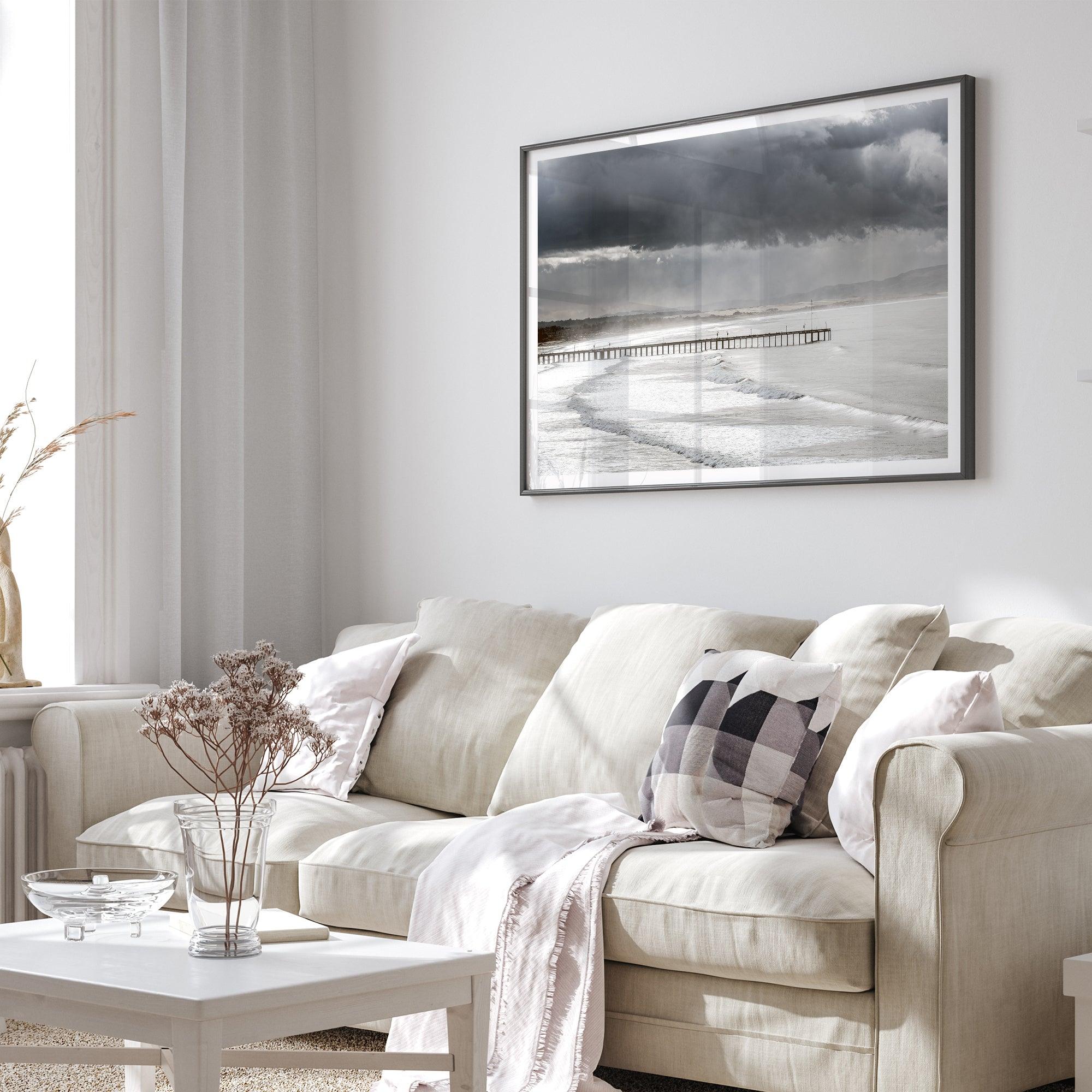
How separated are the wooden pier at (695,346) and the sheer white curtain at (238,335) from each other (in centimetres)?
89

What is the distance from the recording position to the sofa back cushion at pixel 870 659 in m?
2.99

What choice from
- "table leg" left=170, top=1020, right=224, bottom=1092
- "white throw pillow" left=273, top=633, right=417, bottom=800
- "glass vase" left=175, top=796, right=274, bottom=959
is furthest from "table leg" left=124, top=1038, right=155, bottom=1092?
"white throw pillow" left=273, top=633, right=417, bottom=800

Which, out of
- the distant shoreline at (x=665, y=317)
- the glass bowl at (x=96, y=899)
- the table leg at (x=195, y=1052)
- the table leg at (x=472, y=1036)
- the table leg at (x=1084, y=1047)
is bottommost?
the table leg at (x=1084, y=1047)

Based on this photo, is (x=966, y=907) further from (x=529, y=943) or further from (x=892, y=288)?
(x=892, y=288)

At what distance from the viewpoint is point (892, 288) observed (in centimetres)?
359

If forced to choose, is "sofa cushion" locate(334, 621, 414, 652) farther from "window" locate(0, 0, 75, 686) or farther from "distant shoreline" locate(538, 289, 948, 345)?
"distant shoreline" locate(538, 289, 948, 345)

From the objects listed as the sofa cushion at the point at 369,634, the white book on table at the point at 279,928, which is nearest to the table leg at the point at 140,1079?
the white book on table at the point at 279,928

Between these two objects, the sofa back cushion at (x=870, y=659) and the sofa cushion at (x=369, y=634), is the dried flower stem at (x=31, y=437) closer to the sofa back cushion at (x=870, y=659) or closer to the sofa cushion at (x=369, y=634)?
the sofa cushion at (x=369, y=634)

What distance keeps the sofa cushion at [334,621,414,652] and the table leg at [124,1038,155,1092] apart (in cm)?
148

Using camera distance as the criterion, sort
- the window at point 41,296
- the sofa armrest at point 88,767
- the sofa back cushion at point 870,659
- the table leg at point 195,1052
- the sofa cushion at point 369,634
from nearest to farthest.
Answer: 1. the table leg at point 195,1052
2. the sofa back cushion at point 870,659
3. the sofa armrest at point 88,767
4. the sofa cushion at point 369,634
5. the window at point 41,296

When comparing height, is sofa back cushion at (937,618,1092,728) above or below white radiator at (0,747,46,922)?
above

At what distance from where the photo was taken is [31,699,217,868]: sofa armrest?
139 inches

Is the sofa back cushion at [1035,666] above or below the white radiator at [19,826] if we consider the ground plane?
above

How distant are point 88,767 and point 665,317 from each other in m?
1.78
